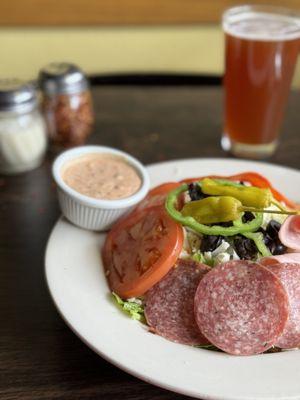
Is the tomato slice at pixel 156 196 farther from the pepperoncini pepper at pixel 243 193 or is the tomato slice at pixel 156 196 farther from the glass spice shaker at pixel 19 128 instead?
the glass spice shaker at pixel 19 128

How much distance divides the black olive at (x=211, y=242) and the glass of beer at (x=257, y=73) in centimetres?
82

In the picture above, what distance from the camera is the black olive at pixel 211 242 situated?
1.15 m

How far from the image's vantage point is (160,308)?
1.08m

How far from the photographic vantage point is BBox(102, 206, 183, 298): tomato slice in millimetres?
1116

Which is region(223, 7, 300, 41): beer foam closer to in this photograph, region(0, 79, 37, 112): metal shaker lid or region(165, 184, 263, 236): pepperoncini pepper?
region(0, 79, 37, 112): metal shaker lid

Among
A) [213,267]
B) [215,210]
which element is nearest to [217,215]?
[215,210]

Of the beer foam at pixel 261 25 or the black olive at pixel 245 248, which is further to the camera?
the beer foam at pixel 261 25

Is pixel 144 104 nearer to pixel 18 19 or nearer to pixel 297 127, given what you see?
pixel 297 127

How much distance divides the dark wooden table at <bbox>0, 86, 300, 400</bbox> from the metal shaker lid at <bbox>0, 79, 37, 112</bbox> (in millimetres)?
228

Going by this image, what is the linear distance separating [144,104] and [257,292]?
1.39 metres

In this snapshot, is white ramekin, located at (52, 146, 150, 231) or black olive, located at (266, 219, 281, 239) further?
white ramekin, located at (52, 146, 150, 231)

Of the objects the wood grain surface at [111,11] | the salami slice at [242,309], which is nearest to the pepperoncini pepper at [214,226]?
the salami slice at [242,309]

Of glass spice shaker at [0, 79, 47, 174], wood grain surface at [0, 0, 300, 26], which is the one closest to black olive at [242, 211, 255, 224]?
glass spice shaker at [0, 79, 47, 174]

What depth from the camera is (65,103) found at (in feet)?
6.01
